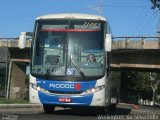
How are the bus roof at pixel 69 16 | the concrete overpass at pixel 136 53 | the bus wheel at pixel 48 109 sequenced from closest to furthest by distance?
the bus roof at pixel 69 16
the bus wheel at pixel 48 109
the concrete overpass at pixel 136 53

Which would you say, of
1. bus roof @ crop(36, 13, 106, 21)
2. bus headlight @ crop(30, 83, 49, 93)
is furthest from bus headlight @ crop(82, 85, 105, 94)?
bus roof @ crop(36, 13, 106, 21)

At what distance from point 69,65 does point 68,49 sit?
0.63 m

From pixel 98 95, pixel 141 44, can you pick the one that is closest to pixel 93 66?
pixel 98 95

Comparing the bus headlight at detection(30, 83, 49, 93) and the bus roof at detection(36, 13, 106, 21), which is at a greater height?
the bus roof at detection(36, 13, 106, 21)

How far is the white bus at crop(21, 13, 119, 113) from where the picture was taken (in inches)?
731

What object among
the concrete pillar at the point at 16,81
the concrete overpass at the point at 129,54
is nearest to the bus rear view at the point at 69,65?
the concrete overpass at the point at 129,54

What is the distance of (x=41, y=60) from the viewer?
18.8 metres

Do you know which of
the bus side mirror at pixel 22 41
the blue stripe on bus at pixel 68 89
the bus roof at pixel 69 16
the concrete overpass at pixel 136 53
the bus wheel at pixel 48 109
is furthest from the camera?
the concrete overpass at pixel 136 53

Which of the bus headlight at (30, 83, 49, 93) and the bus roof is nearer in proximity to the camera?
the bus headlight at (30, 83, 49, 93)

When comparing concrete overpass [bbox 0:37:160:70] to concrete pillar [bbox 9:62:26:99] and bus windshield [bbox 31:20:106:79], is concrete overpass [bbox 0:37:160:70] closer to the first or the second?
concrete pillar [bbox 9:62:26:99]

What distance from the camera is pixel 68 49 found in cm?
1886

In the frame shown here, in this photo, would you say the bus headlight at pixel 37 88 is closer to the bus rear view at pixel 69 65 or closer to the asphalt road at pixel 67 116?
the bus rear view at pixel 69 65

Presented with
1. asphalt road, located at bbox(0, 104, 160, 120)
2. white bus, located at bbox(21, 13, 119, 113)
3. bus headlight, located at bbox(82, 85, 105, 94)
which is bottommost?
asphalt road, located at bbox(0, 104, 160, 120)

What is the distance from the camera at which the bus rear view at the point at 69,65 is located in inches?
731
